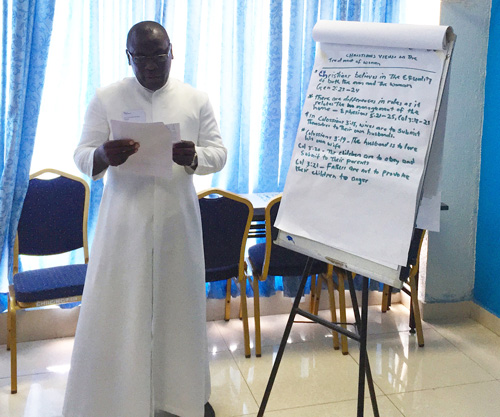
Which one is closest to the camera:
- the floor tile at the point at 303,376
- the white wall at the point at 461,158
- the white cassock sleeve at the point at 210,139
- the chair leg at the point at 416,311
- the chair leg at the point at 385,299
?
the white cassock sleeve at the point at 210,139

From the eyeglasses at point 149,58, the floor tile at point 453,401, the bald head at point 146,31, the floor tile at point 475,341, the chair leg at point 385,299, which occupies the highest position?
the bald head at point 146,31

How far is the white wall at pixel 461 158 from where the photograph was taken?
3.63 m

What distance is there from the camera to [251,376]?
3.07m

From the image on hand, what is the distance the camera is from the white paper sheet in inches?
82.4

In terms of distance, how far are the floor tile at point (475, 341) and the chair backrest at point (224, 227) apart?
4.48 feet

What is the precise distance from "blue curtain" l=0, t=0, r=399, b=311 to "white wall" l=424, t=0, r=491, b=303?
1.57ft

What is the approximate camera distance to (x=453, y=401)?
2.86m

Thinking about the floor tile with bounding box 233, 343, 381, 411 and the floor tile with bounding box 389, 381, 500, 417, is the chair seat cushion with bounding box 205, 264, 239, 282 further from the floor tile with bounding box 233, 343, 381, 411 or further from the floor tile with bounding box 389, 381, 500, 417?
the floor tile with bounding box 389, 381, 500, 417

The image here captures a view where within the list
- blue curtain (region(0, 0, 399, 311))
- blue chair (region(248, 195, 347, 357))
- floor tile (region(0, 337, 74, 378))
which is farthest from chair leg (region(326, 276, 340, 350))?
floor tile (region(0, 337, 74, 378))

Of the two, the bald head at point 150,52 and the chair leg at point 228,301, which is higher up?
the bald head at point 150,52

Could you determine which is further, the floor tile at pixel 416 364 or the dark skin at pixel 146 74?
the floor tile at pixel 416 364

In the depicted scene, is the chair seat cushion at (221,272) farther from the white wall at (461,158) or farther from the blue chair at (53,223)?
the white wall at (461,158)

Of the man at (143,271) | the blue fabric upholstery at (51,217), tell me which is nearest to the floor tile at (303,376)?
the man at (143,271)

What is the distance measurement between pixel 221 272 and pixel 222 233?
9.2 inches
